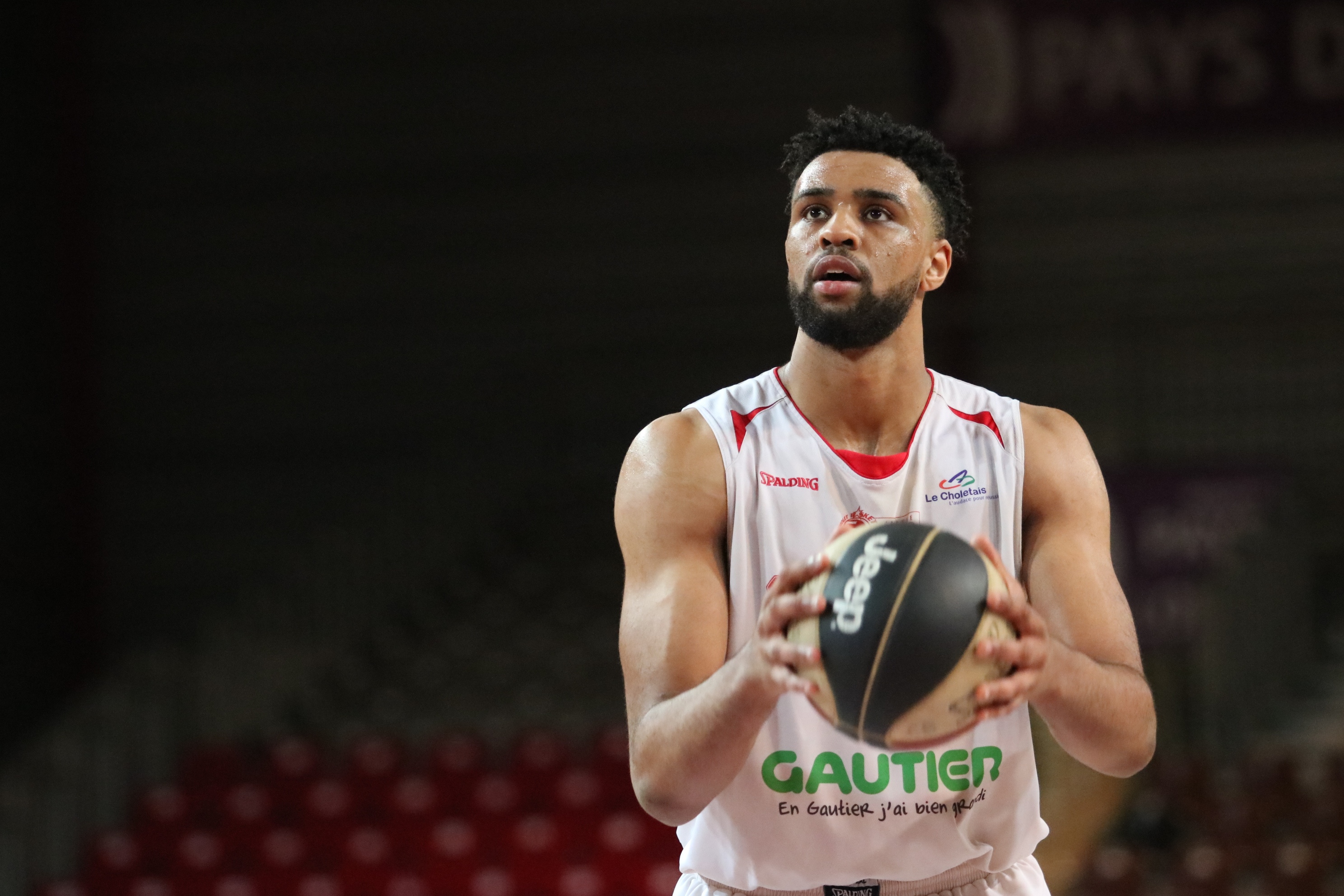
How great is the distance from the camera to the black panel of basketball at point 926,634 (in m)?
2.43

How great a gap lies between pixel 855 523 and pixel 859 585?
638 millimetres

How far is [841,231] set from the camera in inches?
123

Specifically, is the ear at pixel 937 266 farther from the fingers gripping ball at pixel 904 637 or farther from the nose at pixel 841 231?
the fingers gripping ball at pixel 904 637

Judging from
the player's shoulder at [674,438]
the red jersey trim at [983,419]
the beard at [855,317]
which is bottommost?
the player's shoulder at [674,438]

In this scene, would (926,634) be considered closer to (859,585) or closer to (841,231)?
(859,585)

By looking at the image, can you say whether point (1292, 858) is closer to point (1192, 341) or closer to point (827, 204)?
point (827, 204)

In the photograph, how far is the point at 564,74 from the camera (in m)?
13.3

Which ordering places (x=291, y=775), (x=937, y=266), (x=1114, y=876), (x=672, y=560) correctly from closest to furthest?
(x=672, y=560) < (x=937, y=266) < (x=1114, y=876) < (x=291, y=775)

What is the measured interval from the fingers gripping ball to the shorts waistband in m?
0.69

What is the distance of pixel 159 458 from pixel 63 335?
50.5 inches

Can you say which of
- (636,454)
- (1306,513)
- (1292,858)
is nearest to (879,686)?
(636,454)

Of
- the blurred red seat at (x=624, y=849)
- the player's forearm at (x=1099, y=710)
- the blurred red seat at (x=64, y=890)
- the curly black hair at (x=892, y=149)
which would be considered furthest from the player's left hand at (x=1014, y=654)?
the blurred red seat at (x=64, y=890)

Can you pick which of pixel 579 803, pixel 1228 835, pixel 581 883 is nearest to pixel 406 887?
pixel 581 883

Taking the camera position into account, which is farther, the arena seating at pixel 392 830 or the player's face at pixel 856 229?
the arena seating at pixel 392 830
